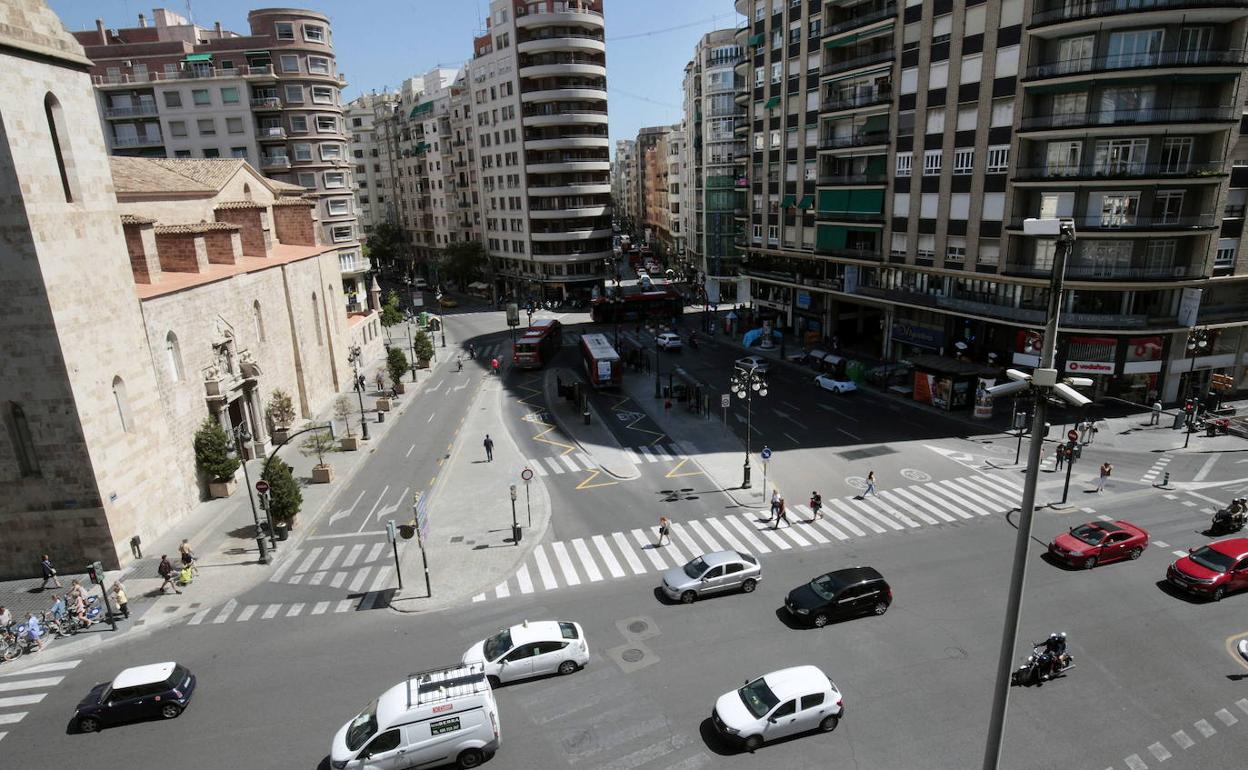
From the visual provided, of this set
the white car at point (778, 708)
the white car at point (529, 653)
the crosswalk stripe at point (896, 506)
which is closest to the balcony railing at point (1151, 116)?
the crosswalk stripe at point (896, 506)

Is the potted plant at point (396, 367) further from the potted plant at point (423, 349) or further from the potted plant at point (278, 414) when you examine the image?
the potted plant at point (278, 414)

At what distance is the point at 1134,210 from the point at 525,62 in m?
74.0

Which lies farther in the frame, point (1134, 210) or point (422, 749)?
point (1134, 210)

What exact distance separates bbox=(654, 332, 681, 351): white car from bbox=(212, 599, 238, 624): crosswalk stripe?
46.5 m

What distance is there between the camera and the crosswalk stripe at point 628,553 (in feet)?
89.9

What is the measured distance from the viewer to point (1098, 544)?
25.8 meters

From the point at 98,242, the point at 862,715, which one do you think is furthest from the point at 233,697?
the point at 98,242

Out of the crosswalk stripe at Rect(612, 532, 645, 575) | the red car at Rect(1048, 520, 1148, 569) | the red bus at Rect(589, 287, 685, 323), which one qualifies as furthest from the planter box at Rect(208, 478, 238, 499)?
the red bus at Rect(589, 287, 685, 323)

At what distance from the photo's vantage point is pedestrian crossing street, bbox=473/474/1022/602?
89.6 ft

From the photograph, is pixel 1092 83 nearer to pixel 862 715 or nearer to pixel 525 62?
pixel 862 715

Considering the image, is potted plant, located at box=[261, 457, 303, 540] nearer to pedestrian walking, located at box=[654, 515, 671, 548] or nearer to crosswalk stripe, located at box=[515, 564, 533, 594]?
crosswalk stripe, located at box=[515, 564, 533, 594]

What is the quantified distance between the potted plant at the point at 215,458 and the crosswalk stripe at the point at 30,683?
47.7 ft

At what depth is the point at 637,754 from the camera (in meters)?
17.4

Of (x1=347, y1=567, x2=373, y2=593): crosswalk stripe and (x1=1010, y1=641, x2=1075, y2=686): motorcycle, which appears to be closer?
(x1=1010, y1=641, x2=1075, y2=686): motorcycle
